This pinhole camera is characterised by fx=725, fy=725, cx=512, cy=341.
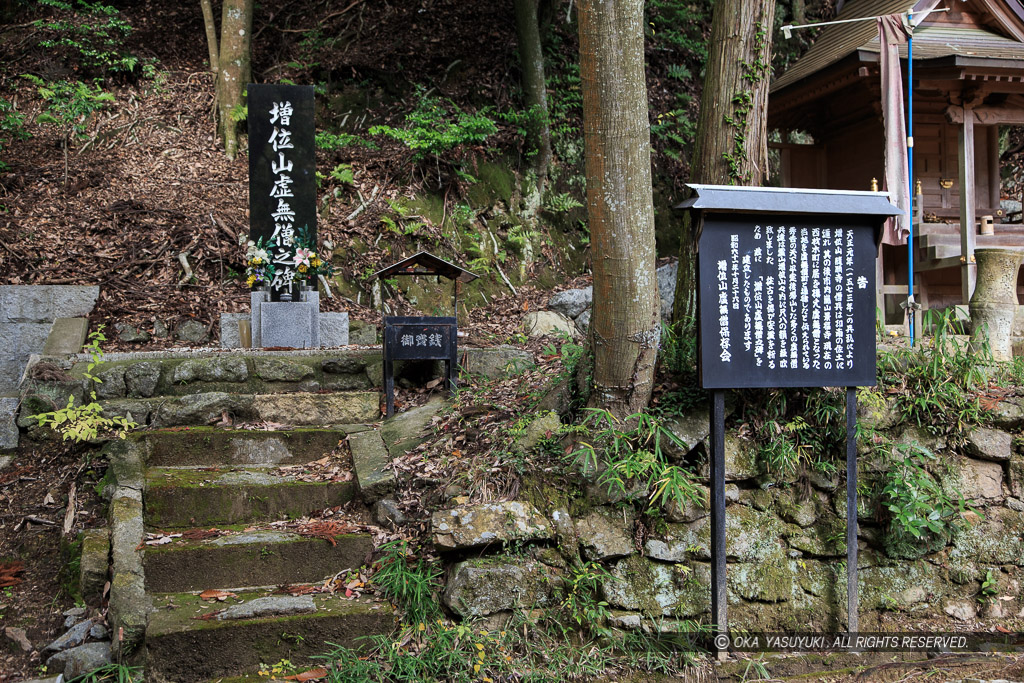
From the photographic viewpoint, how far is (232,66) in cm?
1194

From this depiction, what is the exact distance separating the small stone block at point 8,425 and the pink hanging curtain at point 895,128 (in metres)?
7.45

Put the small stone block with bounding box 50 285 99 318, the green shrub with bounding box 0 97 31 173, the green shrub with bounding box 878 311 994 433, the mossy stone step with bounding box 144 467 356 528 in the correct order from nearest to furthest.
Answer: the mossy stone step with bounding box 144 467 356 528 < the green shrub with bounding box 878 311 994 433 < the small stone block with bounding box 50 285 99 318 < the green shrub with bounding box 0 97 31 173

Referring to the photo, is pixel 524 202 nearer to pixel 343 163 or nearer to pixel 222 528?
pixel 343 163

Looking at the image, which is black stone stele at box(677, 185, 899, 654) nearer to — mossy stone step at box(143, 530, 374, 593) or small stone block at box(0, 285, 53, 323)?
mossy stone step at box(143, 530, 374, 593)

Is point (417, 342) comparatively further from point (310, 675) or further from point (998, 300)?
point (998, 300)

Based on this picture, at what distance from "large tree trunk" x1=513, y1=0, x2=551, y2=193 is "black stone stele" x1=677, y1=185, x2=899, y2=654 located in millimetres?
8397

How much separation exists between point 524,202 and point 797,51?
26.2 feet

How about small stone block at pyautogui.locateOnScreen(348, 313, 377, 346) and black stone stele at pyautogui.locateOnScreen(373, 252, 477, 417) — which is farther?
small stone block at pyautogui.locateOnScreen(348, 313, 377, 346)

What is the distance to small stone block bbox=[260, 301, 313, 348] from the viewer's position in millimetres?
7852

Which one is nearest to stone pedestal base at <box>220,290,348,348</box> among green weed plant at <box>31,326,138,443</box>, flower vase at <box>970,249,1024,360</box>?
green weed plant at <box>31,326,138,443</box>

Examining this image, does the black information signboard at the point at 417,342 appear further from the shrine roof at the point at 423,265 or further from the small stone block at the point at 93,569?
the small stone block at the point at 93,569

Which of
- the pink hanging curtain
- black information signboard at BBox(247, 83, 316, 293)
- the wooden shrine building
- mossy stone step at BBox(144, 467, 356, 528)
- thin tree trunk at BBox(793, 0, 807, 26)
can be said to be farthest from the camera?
thin tree trunk at BBox(793, 0, 807, 26)

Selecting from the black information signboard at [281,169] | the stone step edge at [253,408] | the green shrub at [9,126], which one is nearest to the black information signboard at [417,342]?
the stone step edge at [253,408]

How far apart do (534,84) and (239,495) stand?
9.45 m
